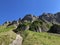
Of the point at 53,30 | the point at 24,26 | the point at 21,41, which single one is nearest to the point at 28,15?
the point at 24,26

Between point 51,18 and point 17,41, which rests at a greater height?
point 51,18

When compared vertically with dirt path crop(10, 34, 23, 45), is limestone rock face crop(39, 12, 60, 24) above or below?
above

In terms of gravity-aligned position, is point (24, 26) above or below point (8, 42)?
above

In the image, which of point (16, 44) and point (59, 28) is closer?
point (16, 44)

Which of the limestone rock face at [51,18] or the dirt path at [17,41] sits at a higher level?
the limestone rock face at [51,18]

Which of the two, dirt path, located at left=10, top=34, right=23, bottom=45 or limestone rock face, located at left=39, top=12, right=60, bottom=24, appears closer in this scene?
dirt path, located at left=10, top=34, right=23, bottom=45

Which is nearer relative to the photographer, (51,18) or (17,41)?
(17,41)

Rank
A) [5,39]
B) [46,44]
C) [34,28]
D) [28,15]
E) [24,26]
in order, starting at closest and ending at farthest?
[46,44]
[5,39]
[34,28]
[24,26]
[28,15]

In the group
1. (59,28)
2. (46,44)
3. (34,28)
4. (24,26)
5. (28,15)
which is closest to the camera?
(46,44)

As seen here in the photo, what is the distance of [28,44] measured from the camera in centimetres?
5266

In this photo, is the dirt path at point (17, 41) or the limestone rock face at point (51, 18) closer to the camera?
the dirt path at point (17, 41)

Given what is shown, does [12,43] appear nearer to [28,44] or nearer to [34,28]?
[28,44]

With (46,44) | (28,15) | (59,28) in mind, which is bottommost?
(46,44)

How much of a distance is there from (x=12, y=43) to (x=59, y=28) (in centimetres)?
2933
